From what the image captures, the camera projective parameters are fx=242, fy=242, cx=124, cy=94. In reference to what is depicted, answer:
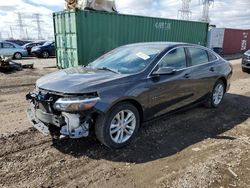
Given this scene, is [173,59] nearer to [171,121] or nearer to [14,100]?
[171,121]

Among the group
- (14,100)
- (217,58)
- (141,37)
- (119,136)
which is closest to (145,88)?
(119,136)

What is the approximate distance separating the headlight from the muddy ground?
2.56ft

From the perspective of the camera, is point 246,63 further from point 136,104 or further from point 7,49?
point 7,49

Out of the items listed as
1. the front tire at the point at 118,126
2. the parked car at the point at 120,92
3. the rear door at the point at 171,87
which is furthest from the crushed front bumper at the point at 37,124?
the rear door at the point at 171,87

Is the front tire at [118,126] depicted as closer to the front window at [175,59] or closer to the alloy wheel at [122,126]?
the alloy wheel at [122,126]

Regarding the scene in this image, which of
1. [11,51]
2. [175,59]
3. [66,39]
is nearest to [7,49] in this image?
[11,51]

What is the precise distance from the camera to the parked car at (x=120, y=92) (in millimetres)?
3369

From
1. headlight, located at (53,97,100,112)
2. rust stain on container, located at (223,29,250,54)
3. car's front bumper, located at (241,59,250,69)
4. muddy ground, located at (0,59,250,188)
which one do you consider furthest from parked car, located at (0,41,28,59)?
rust stain on container, located at (223,29,250,54)

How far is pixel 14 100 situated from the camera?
6.62m

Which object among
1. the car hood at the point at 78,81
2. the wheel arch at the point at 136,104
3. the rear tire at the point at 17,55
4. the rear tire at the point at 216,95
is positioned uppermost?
the car hood at the point at 78,81

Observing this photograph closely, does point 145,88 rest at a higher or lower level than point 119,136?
higher

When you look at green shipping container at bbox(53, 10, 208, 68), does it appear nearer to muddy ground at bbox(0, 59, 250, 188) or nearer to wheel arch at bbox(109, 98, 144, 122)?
muddy ground at bbox(0, 59, 250, 188)

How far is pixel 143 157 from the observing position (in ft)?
11.8

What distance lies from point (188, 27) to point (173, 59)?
12123mm
